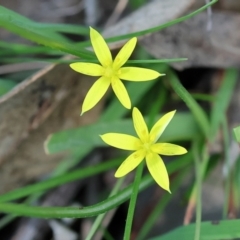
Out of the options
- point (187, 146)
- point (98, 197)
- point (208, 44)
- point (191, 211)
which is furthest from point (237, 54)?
point (98, 197)

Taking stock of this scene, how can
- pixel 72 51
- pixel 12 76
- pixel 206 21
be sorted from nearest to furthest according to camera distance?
pixel 72 51, pixel 206 21, pixel 12 76

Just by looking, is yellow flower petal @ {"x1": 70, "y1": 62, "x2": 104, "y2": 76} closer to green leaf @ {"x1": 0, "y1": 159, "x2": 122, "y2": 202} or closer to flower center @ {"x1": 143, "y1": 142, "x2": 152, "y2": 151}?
flower center @ {"x1": 143, "y1": 142, "x2": 152, "y2": 151}

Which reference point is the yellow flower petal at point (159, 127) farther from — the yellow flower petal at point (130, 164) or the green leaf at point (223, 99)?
the green leaf at point (223, 99)

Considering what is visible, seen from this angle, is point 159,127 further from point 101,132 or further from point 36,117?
point 36,117

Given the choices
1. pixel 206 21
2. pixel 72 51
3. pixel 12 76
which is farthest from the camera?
pixel 12 76

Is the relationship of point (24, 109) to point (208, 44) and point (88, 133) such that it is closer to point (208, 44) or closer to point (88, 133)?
point (88, 133)

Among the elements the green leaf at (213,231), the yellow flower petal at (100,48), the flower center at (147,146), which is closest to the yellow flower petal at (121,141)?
the flower center at (147,146)
